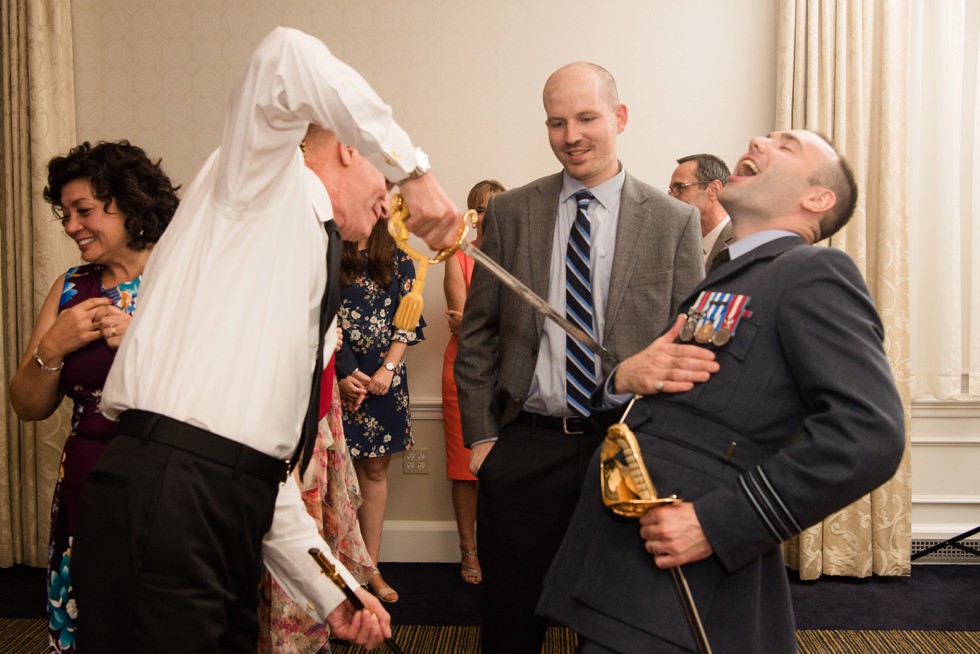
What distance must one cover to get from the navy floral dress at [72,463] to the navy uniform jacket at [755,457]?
1189mm

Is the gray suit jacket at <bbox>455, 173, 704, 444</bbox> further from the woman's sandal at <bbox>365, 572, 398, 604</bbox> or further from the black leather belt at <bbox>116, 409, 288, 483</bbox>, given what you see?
the woman's sandal at <bbox>365, 572, 398, 604</bbox>

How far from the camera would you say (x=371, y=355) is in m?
3.66

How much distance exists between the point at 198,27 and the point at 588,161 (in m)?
2.89

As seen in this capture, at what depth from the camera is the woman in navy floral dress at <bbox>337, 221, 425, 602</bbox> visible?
11.8 feet

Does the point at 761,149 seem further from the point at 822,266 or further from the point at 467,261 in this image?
the point at 467,261

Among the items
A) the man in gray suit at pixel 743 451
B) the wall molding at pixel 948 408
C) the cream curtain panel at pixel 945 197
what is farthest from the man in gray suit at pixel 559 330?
the wall molding at pixel 948 408

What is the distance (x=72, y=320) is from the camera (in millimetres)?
2010

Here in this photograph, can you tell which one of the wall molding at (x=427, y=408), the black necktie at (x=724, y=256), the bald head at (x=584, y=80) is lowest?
the wall molding at (x=427, y=408)

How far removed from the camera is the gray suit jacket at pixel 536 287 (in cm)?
202

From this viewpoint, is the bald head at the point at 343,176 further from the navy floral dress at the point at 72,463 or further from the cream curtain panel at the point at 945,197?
the cream curtain panel at the point at 945,197

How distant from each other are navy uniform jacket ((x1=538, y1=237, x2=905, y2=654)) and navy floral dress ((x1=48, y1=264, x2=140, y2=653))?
3.90 ft

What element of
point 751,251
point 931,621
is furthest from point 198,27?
point 931,621

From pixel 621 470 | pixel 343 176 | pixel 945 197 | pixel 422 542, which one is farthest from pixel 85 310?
pixel 945 197

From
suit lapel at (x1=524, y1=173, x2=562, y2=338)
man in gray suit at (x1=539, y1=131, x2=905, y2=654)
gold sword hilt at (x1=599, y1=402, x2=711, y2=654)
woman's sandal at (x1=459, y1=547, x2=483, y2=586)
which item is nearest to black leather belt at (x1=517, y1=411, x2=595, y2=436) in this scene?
suit lapel at (x1=524, y1=173, x2=562, y2=338)
